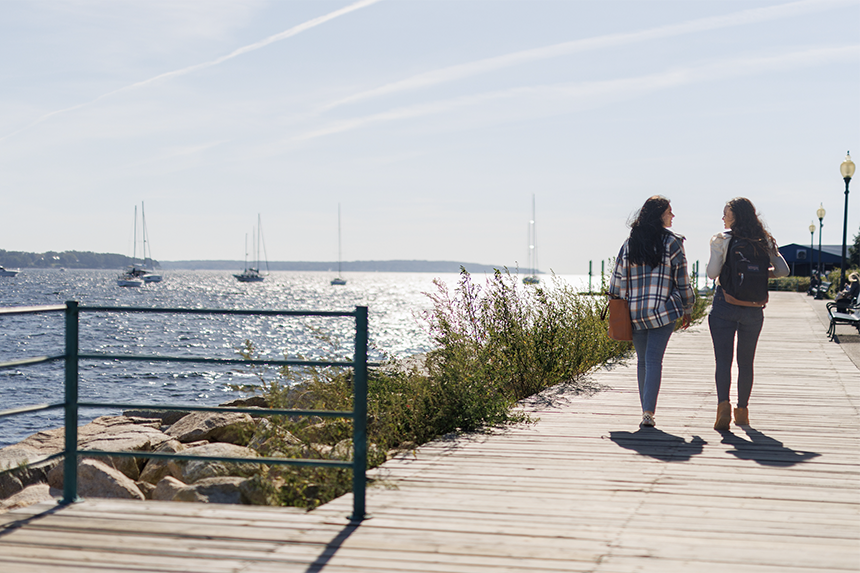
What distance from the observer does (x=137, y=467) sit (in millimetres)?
8445

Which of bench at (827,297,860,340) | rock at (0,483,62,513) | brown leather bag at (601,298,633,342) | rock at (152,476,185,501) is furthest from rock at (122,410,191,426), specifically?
bench at (827,297,860,340)

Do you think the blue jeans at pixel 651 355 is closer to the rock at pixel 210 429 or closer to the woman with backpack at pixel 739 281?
the woman with backpack at pixel 739 281

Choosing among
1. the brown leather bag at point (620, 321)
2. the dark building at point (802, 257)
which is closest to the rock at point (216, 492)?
the brown leather bag at point (620, 321)

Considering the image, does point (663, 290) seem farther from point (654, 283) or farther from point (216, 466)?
point (216, 466)

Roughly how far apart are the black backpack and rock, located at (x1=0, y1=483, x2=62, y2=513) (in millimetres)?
6585

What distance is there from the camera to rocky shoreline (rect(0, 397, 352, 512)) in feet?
17.8

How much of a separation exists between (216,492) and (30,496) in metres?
3.62

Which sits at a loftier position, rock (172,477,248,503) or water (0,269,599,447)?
rock (172,477,248,503)

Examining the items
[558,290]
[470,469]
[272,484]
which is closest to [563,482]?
[470,469]

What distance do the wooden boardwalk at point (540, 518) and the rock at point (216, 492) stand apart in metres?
1.02

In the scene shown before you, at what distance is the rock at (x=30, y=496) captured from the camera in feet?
25.1

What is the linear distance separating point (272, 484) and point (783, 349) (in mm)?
11184

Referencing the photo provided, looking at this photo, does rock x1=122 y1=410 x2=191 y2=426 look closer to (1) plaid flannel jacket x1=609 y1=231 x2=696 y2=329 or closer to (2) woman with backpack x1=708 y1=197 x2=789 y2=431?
(1) plaid flannel jacket x1=609 y1=231 x2=696 y2=329

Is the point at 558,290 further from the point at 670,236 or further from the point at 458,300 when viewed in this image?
the point at 670,236
